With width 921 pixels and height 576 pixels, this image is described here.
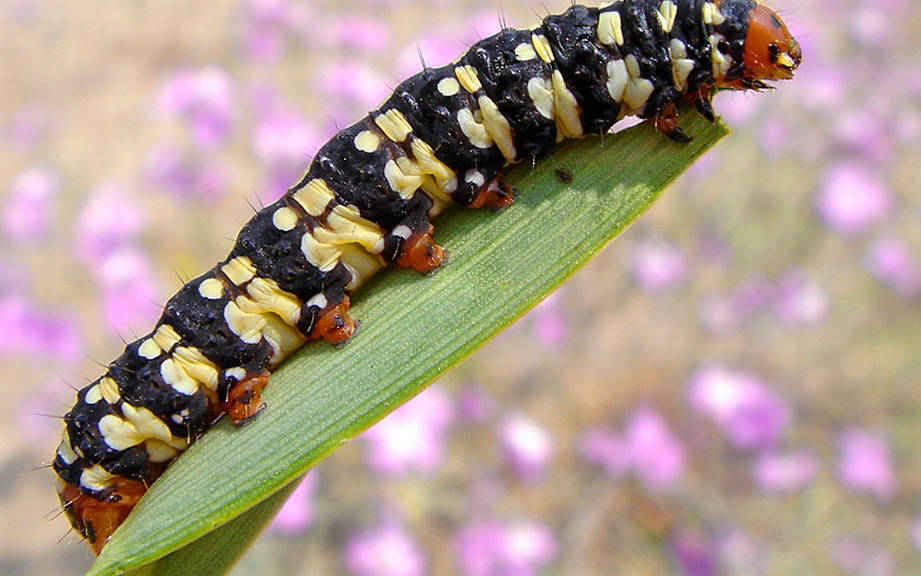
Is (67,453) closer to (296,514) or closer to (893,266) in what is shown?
(296,514)

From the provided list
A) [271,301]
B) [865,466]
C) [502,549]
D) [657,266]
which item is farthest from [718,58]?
[865,466]

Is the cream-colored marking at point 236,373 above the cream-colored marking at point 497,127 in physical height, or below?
below

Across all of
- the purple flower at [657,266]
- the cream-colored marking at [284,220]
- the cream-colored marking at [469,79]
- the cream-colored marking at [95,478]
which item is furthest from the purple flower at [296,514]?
the purple flower at [657,266]

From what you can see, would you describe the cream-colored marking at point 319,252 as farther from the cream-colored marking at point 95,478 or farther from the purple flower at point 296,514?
the purple flower at point 296,514

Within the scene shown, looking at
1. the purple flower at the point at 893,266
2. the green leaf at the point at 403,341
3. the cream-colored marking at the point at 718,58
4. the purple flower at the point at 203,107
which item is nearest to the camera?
the green leaf at the point at 403,341

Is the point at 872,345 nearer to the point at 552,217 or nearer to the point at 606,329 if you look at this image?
the point at 606,329

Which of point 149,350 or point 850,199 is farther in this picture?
point 850,199

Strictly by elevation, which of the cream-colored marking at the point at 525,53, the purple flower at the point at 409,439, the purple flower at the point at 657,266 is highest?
the cream-colored marking at the point at 525,53
